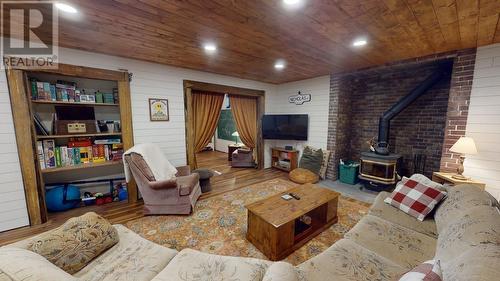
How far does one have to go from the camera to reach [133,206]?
2969 mm

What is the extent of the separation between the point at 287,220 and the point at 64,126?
10.4 ft

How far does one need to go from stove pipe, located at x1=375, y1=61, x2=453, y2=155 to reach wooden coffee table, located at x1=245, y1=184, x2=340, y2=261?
200cm

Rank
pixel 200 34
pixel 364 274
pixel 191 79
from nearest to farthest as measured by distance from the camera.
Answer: pixel 364 274, pixel 200 34, pixel 191 79

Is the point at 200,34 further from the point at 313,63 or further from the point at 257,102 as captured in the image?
the point at 257,102

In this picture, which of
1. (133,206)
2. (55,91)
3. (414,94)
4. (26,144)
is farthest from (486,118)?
(26,144)

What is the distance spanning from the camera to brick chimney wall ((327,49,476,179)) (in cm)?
268

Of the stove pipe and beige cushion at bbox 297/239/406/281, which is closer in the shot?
beige cushion at bbox 297/239/406/281

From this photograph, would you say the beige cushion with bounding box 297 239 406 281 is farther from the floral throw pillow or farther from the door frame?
the door frame

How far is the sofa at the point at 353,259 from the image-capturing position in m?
0.85

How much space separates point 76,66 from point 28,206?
1893mm

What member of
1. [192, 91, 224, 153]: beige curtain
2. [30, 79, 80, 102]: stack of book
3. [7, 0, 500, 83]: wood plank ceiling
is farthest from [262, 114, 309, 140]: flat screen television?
[30, 79, 80, 102]: stack of book

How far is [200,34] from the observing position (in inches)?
83.0

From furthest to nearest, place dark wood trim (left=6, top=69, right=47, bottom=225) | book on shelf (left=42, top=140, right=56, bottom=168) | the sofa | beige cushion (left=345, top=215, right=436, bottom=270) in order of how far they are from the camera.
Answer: book on shelf (left=42, top=140, right=56, bottom=168)
dark wood trim (left=6, top=69, right=47, bottom=225)
beige cushion (left=345, top=215, right=436, bottom=270)
the sofa

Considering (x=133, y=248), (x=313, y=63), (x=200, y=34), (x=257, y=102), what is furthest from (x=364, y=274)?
(x=257, y=102)
